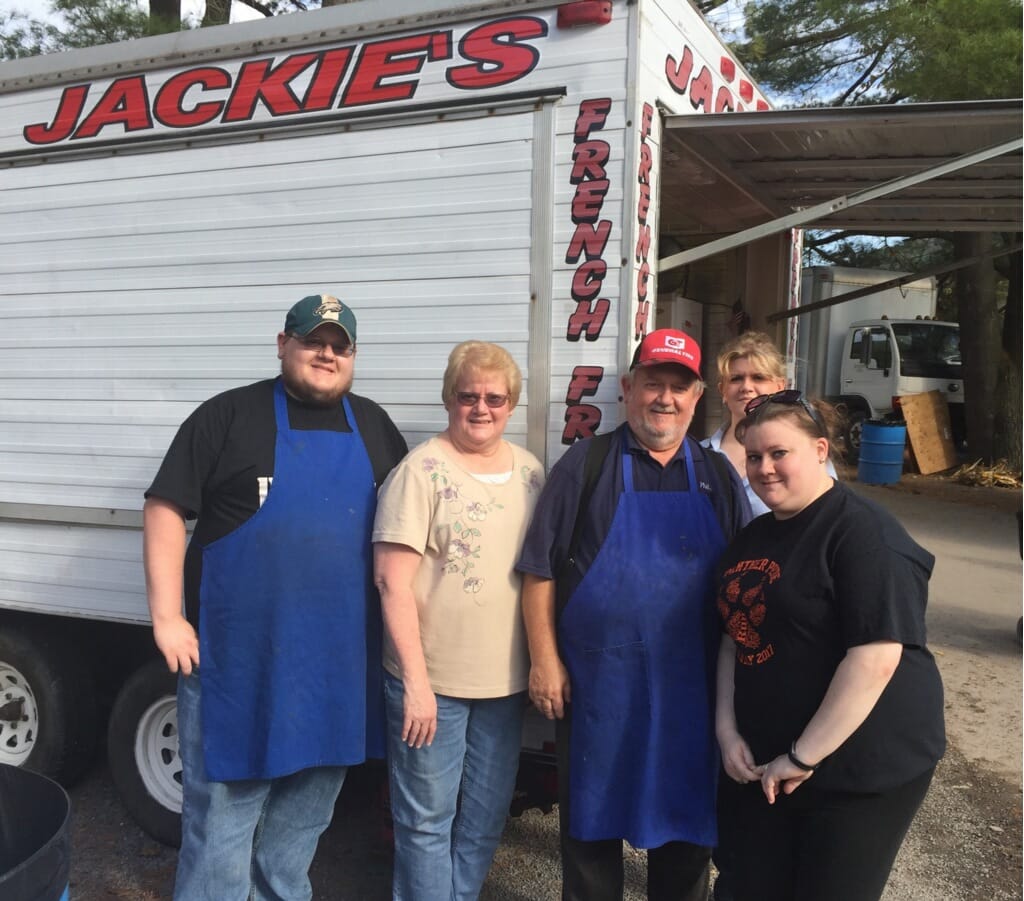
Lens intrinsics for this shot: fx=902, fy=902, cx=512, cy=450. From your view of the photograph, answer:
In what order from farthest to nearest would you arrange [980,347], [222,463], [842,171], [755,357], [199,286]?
[980,347] < [842,171] < [199,286] < [755,357] < [222,463]

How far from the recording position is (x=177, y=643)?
2.45 meters

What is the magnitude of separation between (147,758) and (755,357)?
8.92 ft

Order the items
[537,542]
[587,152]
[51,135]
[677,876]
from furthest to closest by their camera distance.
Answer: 1. [51,135]
2. [587,152]
3. [677,876]
4. [537,542]

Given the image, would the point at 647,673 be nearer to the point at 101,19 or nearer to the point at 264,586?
the point at 264,586

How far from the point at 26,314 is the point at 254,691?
6.46 feet

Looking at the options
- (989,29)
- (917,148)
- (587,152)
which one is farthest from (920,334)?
(587,152)

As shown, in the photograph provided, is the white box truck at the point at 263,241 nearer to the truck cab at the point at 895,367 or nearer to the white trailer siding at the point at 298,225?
the white trailer siding at the point at 298,225

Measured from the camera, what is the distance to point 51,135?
3.46m

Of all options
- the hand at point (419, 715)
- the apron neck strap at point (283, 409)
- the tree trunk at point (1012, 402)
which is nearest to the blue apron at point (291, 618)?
the apron neck strap at point (283, 409)

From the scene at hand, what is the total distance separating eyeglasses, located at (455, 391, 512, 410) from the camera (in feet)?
7.97

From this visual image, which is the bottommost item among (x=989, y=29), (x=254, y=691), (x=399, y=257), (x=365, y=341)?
(x=254, y=691)

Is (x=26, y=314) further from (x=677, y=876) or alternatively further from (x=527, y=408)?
(x=677, y=876)

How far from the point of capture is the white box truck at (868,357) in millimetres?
14672

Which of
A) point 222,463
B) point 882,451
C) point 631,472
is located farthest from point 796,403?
point 882,451
